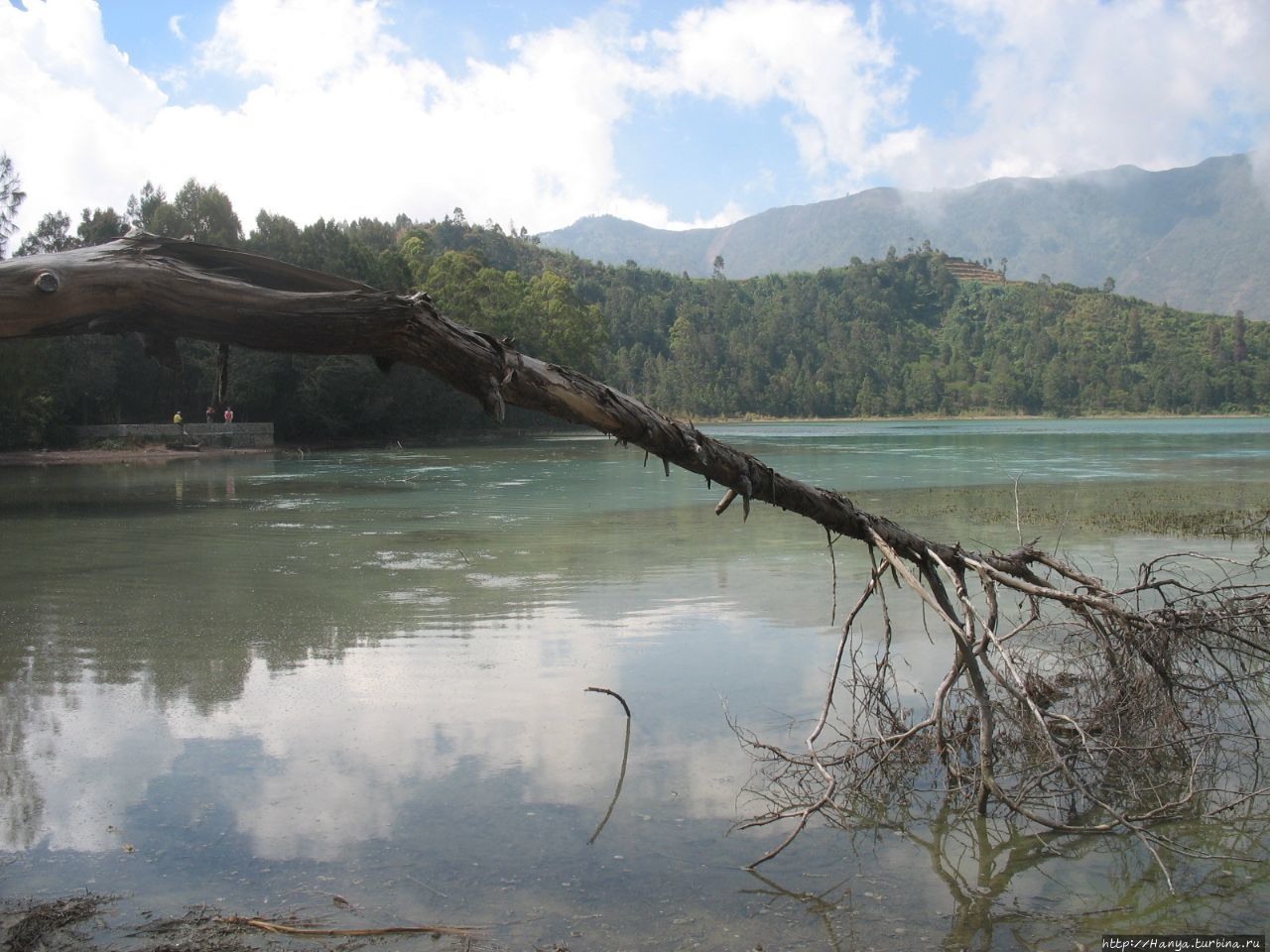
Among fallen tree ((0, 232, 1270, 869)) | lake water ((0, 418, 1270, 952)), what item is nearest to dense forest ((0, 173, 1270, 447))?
lake water ((0, 418, 1270, 952))

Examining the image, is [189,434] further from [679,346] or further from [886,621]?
[679,346]

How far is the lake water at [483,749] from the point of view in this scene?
14.3ft

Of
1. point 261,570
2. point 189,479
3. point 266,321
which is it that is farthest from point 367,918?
point 189,479

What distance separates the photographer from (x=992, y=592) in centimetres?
539

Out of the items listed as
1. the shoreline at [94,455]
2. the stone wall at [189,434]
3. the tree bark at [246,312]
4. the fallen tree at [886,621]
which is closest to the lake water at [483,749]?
the fallen tree at [886,621]

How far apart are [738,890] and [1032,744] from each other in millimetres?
2017

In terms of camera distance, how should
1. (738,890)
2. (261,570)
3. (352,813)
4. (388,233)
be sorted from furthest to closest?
(388,233)
(261,570)
(352,813)
(738,890)

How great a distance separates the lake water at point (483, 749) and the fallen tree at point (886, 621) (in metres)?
0.33

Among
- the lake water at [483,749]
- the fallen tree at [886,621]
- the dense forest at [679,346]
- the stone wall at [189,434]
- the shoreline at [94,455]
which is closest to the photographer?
the fallen tree at [886,621]

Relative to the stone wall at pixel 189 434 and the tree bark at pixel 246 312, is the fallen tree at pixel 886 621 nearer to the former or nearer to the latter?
the tree bark at pixel 246 312

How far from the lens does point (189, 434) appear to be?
148ft

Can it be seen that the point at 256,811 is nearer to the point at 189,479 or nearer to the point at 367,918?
the point at 367,918

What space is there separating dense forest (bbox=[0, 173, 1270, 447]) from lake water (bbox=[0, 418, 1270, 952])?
30622 millimetres

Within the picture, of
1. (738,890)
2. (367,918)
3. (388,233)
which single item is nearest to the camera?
(367,918)
